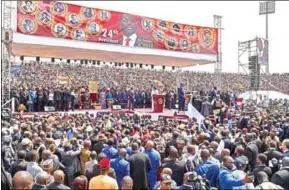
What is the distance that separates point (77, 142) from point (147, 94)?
51.8 feet

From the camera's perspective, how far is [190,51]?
23.8 meters

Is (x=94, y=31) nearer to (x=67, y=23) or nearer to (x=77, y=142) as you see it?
(x=67, y=23)

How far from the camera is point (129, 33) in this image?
21281mm

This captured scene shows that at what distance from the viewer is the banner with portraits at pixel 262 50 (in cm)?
2358

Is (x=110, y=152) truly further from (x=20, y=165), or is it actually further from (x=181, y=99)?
(x=181, y=99)

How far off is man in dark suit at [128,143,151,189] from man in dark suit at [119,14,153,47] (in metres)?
14.7

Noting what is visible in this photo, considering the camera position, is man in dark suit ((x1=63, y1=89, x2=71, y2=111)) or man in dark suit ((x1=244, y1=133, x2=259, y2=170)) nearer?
man in dark suit ((x1=244, y1=133, x2=259, y2=170))

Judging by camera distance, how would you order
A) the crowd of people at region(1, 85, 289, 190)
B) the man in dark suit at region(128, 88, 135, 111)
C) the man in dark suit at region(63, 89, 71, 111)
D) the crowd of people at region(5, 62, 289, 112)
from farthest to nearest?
the man in dark suit at region(128, 88, 135, 111), the man in dark suit at region(63, 89, 71, 111), the crowd of people at region(5, 62, 289, 112), the crowd of people at region(1, 85, 289, 190)

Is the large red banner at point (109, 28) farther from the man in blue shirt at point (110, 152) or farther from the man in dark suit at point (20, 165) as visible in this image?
the man in dark suit at point (20, 165)

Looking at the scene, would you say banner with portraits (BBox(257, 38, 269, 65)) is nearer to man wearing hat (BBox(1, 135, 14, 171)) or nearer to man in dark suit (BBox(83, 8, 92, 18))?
man in dark suit (BBox(83, 8, 92, 18))

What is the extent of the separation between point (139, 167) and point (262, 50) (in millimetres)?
19139

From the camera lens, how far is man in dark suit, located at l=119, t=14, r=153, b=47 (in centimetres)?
2109

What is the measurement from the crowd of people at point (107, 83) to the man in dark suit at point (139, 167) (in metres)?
12.5

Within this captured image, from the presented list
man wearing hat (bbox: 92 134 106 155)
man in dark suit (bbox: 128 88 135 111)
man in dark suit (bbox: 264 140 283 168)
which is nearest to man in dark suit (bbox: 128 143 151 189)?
man wearing hat (bbox: 92 134 106 155)
